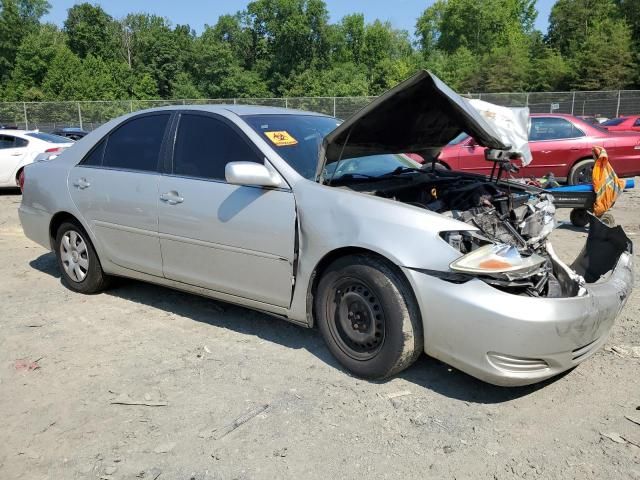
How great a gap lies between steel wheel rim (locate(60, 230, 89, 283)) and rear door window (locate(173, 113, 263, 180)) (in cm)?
143

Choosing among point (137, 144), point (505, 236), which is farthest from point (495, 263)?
point (137, 144)

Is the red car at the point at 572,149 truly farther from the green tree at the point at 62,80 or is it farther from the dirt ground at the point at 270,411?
the green tree at the point at 62,80

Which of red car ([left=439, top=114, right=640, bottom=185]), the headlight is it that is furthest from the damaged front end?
red car ([left=439, top=114, right=640, bottom=185])

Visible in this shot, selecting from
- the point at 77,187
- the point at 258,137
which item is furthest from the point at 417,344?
the point at 77,187

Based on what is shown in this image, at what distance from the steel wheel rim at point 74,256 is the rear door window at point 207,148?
1.43m

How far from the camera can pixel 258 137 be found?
4.00 metres

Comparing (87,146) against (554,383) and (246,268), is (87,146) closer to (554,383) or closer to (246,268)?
(246,268)

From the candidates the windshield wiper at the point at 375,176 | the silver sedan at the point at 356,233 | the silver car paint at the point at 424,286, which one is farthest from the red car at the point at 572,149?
the silver car paint at the point at 424,286

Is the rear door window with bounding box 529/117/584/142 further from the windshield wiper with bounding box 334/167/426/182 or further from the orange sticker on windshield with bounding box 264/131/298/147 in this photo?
the orange sticker on windshield with bounding box 264/131/298/147

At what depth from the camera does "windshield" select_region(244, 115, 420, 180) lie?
394 centimetres

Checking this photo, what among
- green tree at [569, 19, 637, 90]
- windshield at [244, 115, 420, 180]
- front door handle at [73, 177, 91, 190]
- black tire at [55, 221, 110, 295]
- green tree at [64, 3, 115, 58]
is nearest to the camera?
windshield at [244, 115, 420, 180]

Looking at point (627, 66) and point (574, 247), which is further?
point (627, 66)

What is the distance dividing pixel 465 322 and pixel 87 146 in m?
3.69

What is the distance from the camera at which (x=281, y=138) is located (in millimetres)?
4094
